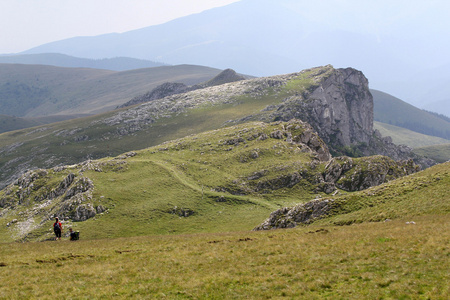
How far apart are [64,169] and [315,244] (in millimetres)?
90062

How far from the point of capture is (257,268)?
2522 cm

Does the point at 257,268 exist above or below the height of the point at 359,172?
above

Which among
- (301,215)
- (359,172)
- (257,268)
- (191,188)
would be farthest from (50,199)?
(359,172)

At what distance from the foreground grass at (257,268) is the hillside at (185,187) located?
34.6 meters

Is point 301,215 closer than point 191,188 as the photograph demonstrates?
Yes

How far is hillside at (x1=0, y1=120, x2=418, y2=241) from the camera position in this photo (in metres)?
72.6

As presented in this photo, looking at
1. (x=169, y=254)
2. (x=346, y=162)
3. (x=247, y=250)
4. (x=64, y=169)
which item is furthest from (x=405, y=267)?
(x=64, y=169)

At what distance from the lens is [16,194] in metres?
92.2

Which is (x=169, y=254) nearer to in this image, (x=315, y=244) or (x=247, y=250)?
(x=247, y=250)

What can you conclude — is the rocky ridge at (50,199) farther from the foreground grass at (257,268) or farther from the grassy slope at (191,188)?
the foreground grass at (257,268)

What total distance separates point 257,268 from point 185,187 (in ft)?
208

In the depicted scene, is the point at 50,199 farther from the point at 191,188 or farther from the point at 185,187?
the point at 191,188

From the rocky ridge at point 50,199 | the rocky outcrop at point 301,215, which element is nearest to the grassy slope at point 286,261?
the rocky outcrop at point 301,215

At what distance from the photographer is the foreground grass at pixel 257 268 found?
20.0m
